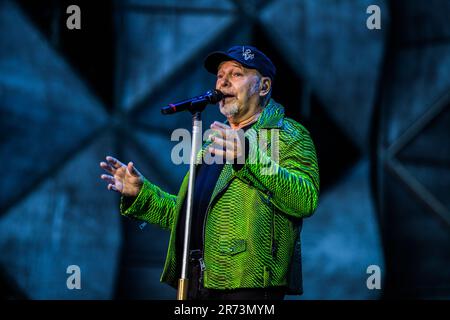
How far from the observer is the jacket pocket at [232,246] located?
2617 mm

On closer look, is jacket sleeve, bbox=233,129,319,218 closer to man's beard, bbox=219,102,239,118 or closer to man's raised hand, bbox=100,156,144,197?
man's beard, bbox=219,102,239,118

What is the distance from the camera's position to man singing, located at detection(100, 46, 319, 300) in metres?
2.55

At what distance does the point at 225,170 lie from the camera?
2.82 metres

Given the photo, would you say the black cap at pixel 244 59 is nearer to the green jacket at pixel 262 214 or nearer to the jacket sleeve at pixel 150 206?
the green jacket at pixel 262 214

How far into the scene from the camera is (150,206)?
10.0 ft

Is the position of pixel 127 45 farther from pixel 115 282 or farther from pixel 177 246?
pixel 177 246

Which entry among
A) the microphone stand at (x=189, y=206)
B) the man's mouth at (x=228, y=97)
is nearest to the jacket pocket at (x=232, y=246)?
the microphone stand at (x=189, y=206)

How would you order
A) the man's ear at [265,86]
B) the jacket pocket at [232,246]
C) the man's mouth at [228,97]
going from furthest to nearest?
1. the man's ear at [265,86]
2. the man's mouth at [228,97]
3. the jacket pocket at [232,246]

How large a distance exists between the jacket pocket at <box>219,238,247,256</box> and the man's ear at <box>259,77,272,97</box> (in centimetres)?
74

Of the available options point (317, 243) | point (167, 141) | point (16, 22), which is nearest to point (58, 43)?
point (16, 22)

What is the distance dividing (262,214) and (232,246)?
0.18 m

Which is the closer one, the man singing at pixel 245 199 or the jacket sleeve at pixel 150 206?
the man singing at pixel 245 199

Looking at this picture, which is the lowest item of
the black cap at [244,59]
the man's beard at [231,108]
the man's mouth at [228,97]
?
the man's beard at [231,108]

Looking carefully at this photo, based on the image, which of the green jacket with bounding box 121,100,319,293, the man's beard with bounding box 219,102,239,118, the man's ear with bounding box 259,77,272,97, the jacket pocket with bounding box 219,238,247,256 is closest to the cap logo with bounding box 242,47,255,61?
the man's ear with bounding box 259,77,272,97
